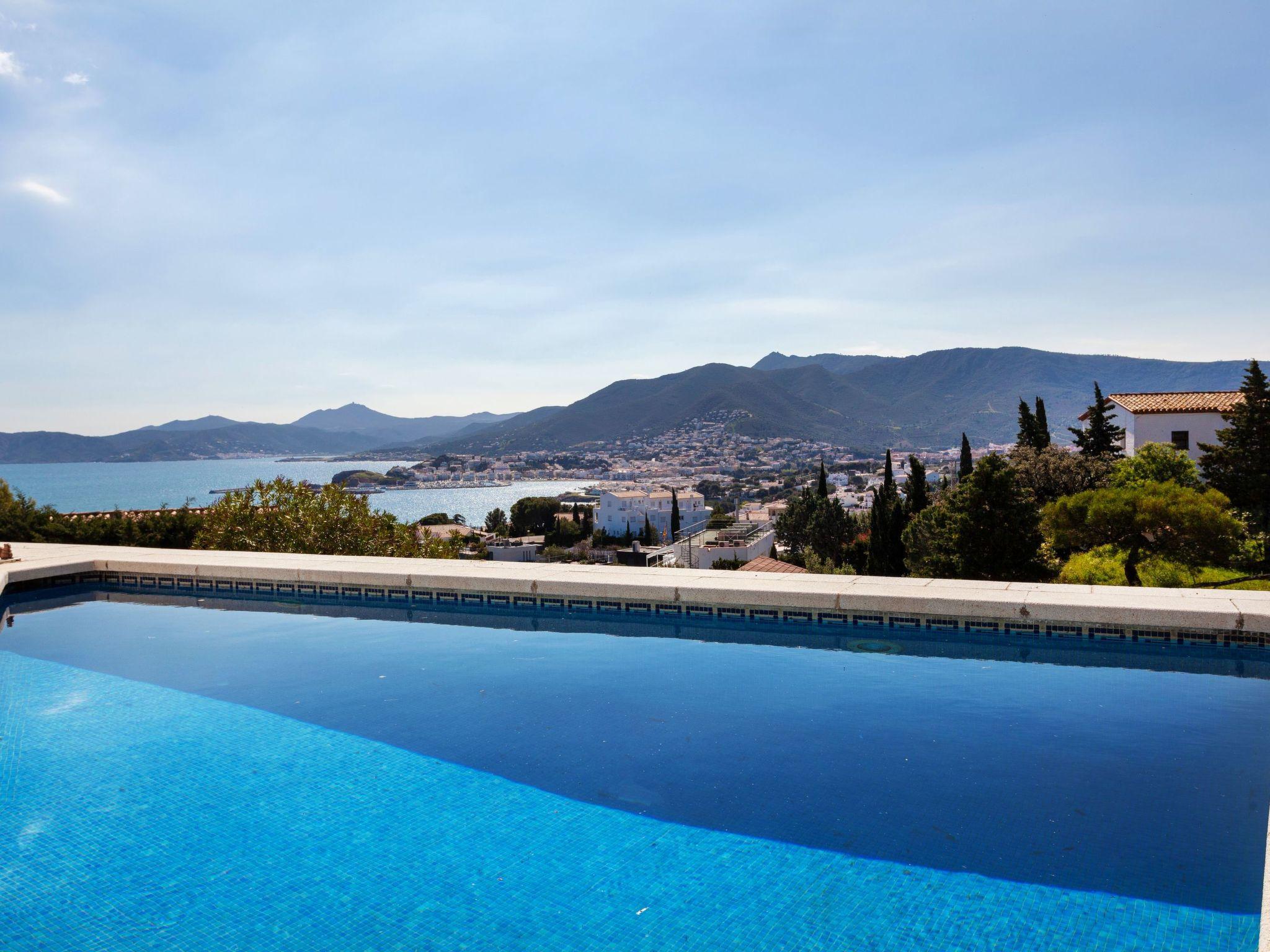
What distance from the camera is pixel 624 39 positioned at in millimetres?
11234

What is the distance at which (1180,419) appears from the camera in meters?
26.8

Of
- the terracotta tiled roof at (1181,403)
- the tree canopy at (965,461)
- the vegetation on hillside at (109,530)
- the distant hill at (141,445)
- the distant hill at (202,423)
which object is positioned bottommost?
the vegetation on hillside at (109,530)

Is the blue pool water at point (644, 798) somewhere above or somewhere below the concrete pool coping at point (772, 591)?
below

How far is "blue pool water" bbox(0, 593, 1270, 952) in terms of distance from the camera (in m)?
2.78

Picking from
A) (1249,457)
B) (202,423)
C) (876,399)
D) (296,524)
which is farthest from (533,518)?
(202,423)

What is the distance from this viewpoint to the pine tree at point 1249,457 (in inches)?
615

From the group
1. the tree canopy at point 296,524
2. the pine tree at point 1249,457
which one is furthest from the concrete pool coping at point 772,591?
the pine tree at point 1249,457

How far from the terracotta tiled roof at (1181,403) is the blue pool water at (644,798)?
2546cm

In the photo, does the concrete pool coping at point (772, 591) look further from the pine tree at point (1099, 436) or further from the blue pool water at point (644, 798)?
the pine tree at point (1099, 436)

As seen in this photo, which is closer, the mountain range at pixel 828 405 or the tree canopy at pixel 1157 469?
the tree canopy at pixel 1157 469

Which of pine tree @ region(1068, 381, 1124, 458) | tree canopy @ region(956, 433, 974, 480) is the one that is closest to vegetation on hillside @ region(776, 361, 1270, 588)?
pine tree @ region(1068, 381, 1124, 458)

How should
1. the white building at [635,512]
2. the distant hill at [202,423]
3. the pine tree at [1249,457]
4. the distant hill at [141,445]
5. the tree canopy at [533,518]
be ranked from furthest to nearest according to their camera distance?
1. the distant hill at [202,423]
2. the distant hill at [141,445]
3. the white building at [635,512]
4. the tree canopy at [533,518]
5. the pine tree at [1249,457]

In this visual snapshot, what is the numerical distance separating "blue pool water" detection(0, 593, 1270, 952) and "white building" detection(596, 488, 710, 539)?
6146 centimetres

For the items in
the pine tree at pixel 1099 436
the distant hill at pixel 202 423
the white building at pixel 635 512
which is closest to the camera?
the pine tree at pixel 1099 436
